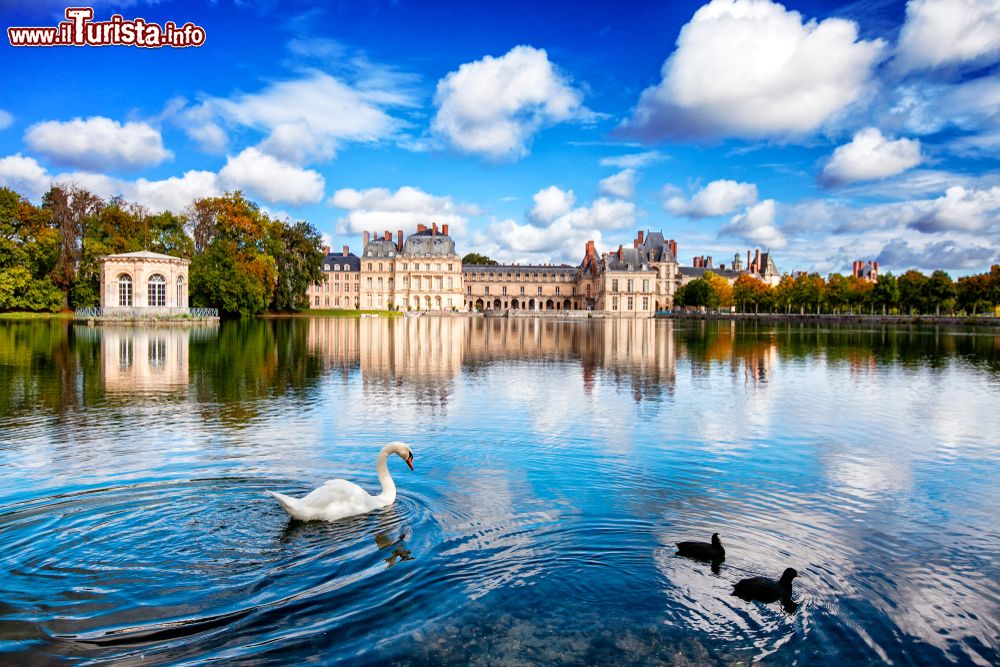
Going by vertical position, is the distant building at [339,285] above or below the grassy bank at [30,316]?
above

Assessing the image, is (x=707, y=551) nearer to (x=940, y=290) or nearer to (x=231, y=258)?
(x=231, y=258)

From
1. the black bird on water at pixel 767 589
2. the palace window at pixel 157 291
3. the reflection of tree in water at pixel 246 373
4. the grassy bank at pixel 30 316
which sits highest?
the palace window at pixel 157 291

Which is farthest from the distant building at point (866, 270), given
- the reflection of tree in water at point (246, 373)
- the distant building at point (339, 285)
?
the reflection of tree in water at point (246, 373)

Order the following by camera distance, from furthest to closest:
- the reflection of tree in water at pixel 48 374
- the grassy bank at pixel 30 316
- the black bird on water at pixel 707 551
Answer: the grassy bank at pixel 30 316 < the reflection of tree in water at pixel 48 374 < the black bird on water at pixel 707 551

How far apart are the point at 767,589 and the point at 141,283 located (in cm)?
5204

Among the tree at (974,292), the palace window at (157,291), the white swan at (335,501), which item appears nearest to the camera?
the white swan at (335,501)

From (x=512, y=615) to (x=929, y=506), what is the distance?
5.41 m

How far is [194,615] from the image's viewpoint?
16.8 ft

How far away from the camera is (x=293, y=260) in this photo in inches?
2749

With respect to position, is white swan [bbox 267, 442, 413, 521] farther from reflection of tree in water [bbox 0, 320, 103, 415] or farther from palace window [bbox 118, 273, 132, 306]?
palace window [bbox 118, 273, 132, 306]

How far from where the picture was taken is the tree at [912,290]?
8400cm

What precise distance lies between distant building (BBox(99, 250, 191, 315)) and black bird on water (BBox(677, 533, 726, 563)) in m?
49.3

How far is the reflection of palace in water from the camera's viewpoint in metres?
16.9

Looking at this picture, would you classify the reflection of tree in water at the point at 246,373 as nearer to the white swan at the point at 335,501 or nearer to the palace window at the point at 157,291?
the white swan at the point at 335,501
